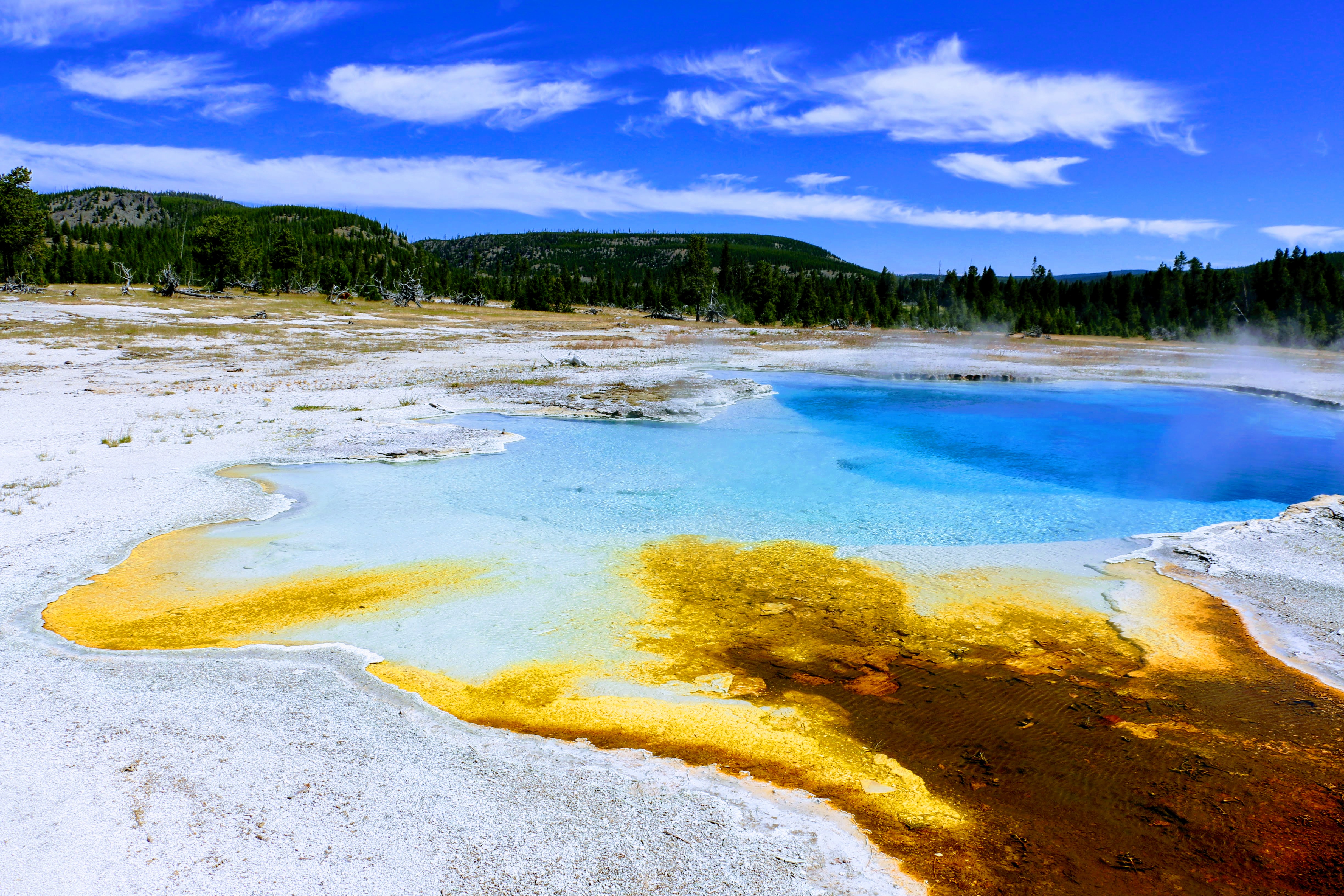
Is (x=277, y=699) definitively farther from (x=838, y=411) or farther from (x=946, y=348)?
(x=946, y=348)

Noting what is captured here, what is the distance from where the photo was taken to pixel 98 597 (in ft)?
22.2

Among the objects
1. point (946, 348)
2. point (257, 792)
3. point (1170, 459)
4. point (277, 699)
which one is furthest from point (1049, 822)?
point (946, 348)

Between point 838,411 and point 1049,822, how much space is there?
18.2 meters

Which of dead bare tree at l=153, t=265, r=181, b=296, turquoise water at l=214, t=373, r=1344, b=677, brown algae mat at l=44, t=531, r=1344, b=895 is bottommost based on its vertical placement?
brown algae mat at l=44, t=531, r=1344, b=895

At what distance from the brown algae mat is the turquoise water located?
60 centimetres

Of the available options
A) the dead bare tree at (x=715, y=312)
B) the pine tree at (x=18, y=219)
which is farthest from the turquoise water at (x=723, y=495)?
the pine tree at (x=18, y=219)

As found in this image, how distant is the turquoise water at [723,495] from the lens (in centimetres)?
724

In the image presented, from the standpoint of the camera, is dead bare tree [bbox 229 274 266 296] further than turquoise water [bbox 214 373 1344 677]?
Yes

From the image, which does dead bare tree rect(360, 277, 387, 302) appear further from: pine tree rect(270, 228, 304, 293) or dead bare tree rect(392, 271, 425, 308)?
pine tree rect(270, 228, 304, 293)

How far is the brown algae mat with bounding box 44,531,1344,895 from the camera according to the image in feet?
13.1

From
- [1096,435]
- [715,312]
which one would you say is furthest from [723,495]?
[715,312]

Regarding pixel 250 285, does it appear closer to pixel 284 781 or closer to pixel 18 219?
pixel 18 219

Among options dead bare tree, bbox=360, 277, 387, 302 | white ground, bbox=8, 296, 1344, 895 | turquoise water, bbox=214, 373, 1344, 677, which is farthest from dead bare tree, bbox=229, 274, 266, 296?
white ground, bbox=8, 296, 1344, 895

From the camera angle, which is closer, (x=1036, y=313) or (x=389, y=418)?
(x=389, y=418)
